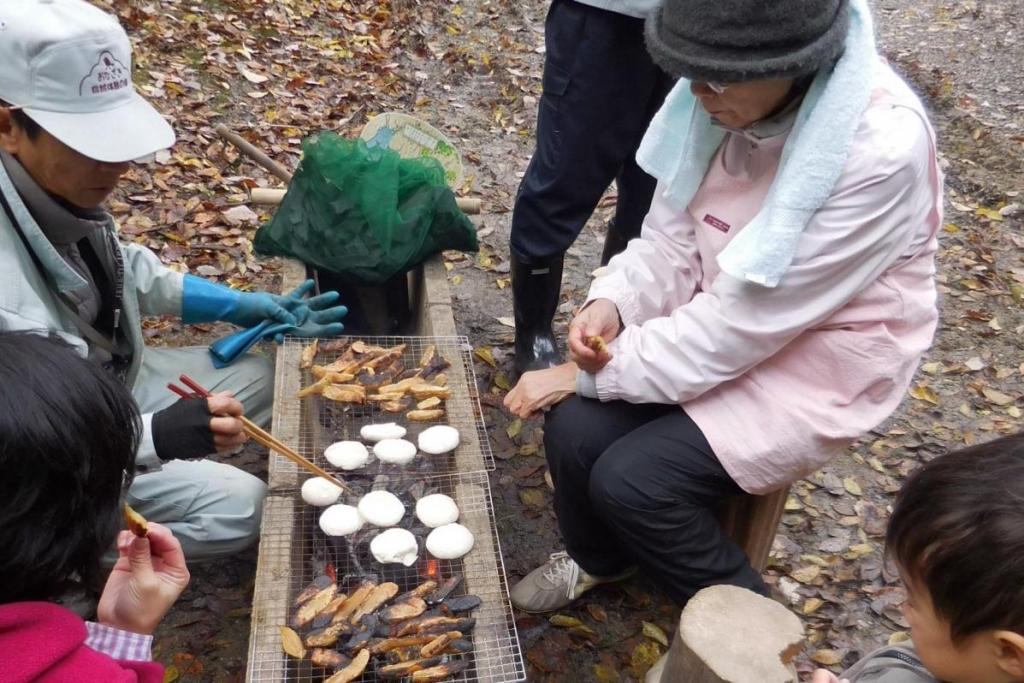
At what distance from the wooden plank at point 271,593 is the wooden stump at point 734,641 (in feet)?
3.31

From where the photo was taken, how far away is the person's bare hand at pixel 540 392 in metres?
2.62

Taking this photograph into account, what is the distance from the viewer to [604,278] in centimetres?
272

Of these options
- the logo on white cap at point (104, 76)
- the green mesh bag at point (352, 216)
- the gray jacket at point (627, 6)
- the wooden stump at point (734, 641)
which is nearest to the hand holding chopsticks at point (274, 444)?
the logo on white cap at point (104, 76)

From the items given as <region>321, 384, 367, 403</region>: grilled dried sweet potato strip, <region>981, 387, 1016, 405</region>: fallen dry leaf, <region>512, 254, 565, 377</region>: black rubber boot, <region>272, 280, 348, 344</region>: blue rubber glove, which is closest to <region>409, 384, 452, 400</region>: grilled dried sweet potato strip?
<region>321, 384, 367, 403</region>: grilled dried sweet potato strip

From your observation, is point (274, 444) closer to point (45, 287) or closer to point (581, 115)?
point (45, 287)

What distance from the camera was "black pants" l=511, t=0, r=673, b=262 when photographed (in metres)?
3.09

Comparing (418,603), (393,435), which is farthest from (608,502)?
(393,435)

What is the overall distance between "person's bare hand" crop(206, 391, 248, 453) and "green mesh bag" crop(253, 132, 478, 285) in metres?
1.14

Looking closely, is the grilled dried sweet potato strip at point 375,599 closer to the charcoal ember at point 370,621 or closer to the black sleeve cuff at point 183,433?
the charcoal ember at point 370,621

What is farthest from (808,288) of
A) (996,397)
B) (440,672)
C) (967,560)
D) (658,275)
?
(996,397)

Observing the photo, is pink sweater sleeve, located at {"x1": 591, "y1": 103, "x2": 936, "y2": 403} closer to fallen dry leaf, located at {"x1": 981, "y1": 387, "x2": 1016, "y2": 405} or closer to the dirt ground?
the dirt ground

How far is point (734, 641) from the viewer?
1542 millimetres

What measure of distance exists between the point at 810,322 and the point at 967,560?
0.85 metres

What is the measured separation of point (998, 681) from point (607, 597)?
1772mm
